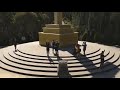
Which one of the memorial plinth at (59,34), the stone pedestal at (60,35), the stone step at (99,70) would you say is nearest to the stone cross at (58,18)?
the memorial plinth at (59,34)

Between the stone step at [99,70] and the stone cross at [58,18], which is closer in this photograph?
the stone step at [99,70]

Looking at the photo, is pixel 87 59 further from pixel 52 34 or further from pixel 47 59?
pixel 52 34

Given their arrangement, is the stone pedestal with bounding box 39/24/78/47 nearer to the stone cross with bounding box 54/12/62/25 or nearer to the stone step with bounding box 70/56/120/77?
the stone cross with bounding box 54/12/62/25

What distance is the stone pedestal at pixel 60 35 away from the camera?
20422 millimetres

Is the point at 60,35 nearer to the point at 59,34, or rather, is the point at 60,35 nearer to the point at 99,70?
the point at 59,34

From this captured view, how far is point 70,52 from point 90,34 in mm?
13148

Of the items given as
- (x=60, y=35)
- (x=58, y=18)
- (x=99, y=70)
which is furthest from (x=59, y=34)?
(x=99, y=70)

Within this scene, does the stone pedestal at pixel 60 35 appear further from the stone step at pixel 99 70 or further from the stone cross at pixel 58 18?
the stone step at pixel 99 70

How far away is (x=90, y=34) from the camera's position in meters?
31.1

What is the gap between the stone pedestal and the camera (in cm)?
2042

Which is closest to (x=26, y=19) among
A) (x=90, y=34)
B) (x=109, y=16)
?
(x=90, y=34)
